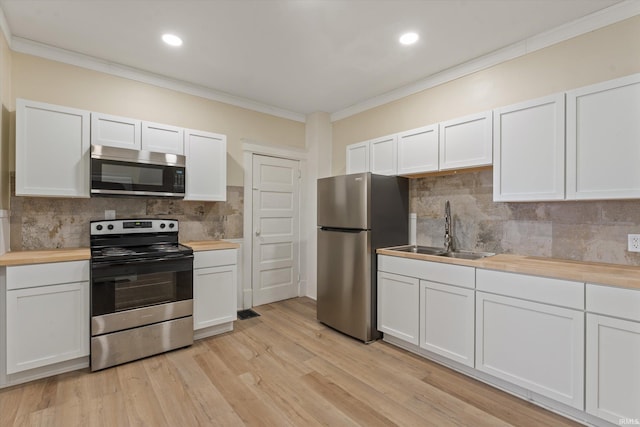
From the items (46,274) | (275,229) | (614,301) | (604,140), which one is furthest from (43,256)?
(604,140)

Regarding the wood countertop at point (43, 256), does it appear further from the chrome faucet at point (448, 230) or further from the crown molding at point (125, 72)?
the chrome faucet at point (448, 230)

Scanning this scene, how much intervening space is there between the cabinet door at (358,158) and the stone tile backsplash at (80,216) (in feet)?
5.48

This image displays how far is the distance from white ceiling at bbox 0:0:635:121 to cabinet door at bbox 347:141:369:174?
2.35 ft

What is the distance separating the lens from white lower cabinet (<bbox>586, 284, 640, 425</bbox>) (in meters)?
1.64

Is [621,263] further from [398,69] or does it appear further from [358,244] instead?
[398,69]

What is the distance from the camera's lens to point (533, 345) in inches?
79.0

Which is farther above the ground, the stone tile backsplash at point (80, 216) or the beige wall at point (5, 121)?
the beige wall at point (5, 121)

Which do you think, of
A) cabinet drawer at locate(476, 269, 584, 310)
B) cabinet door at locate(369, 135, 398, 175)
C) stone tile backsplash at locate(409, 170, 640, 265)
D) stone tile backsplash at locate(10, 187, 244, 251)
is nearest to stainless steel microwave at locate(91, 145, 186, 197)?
stone tile backsplash at locate(10, 187, 244, 251)

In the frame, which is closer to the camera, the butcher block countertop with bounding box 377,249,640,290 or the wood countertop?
the butcher block countertop with bounding box 377,249,640,290

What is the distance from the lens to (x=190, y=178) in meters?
3.18

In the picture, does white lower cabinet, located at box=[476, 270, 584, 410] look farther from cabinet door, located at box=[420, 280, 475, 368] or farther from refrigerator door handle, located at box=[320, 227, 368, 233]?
refrigerator door handle, located at box=[320, 227, 368, 233]

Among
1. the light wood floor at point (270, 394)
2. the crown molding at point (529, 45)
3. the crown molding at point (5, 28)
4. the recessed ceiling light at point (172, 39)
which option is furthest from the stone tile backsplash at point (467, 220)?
the recessed ceiling light at point (172, 39)

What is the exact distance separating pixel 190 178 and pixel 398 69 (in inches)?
94.5

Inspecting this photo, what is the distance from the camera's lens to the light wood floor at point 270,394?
1893 mm
